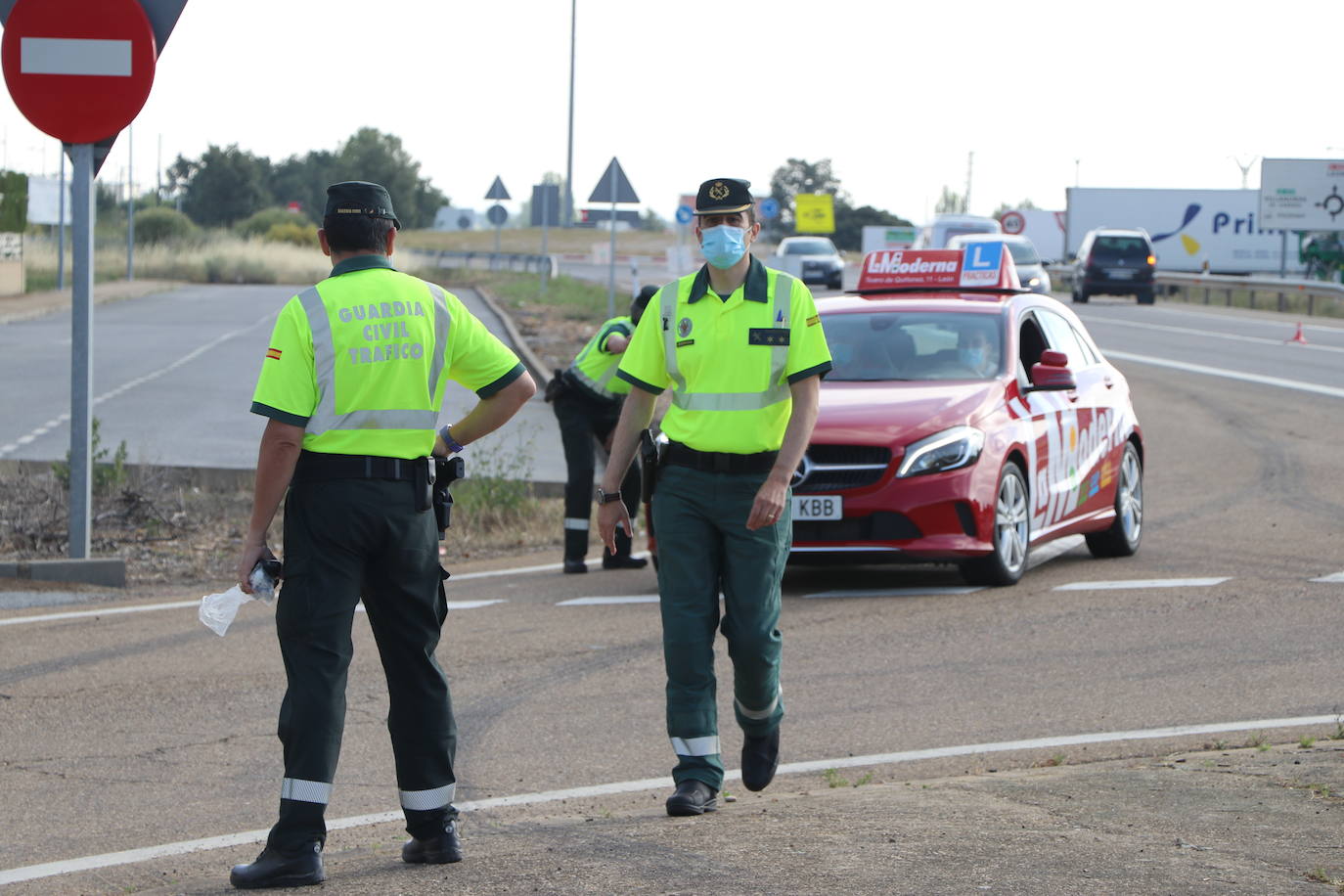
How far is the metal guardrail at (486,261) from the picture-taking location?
2571 inches

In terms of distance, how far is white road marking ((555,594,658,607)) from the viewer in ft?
31.9

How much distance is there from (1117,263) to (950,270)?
1429 inches

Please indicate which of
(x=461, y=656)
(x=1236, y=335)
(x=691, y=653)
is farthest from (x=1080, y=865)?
(x=1236, y=335)

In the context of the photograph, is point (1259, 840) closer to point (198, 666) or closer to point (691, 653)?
point (691, 653)

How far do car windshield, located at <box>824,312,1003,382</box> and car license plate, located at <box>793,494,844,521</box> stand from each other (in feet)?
3.91

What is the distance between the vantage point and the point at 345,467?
4723mm

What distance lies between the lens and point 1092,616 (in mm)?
9148

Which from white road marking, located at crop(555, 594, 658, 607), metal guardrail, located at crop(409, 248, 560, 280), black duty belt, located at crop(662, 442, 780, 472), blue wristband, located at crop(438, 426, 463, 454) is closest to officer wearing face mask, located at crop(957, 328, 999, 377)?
white road marking, located at crop(555, 594, 658, 607)

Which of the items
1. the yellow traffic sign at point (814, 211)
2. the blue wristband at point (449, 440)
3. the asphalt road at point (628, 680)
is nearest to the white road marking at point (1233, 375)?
the asphalt road at point (628, 680)

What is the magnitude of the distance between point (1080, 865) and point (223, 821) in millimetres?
2702

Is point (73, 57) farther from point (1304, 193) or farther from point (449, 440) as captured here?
point (1304, 193)

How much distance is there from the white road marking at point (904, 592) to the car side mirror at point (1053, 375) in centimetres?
119

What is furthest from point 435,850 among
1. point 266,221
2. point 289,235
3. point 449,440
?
point 266,221

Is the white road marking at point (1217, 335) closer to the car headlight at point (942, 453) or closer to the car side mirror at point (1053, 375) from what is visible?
the car side mirror at point (1053, 375)
